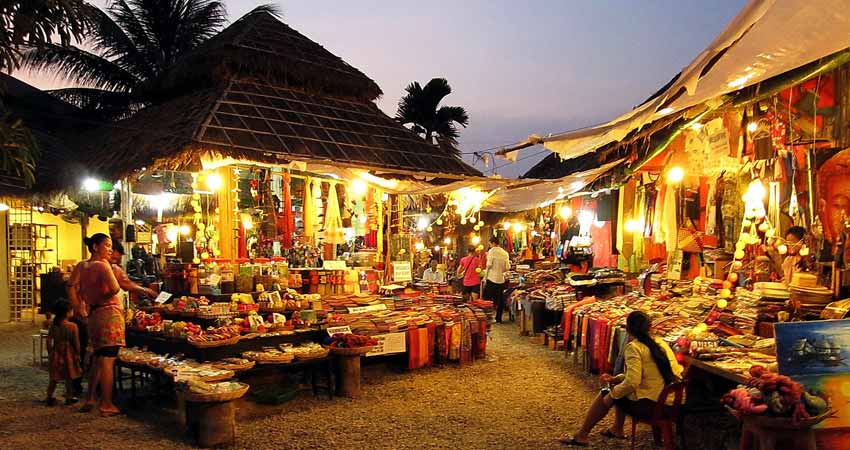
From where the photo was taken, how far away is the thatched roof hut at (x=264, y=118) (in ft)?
29.1

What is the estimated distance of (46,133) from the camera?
48.5 feet

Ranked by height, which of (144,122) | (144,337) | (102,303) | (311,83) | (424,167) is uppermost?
(311,83)

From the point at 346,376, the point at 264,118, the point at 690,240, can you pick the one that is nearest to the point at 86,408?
the point at 346,376

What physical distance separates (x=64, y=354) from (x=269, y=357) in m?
2.32

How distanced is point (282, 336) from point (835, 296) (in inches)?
218

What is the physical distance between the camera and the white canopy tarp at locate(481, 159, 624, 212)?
1001 centimetres

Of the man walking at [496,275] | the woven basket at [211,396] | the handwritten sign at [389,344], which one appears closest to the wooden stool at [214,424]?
the woven basket at [211,396]

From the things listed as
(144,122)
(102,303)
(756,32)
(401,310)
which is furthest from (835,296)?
(144,122)

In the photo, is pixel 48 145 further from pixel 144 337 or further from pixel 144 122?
pixel 144 337

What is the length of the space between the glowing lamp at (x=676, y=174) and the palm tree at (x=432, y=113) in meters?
14.5

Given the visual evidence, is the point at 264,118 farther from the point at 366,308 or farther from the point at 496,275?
the point at 496,275

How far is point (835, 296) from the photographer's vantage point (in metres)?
5.57

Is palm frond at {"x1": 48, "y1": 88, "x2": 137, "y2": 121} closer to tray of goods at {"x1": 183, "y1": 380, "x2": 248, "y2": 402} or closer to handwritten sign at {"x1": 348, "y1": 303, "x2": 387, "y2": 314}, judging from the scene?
handwritten sign at {"x1": 348, "y1": 303, "x2": 387, "y2": 314}

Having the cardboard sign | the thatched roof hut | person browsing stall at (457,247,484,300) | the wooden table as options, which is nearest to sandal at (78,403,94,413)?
the cardboard sign
